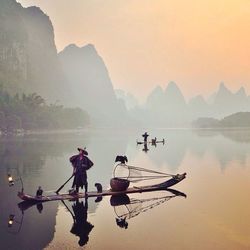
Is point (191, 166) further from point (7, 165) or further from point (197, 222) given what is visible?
point (197, 222)

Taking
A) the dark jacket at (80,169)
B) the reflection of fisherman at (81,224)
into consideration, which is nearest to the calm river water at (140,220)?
the reflection of fisherman at (81,224)

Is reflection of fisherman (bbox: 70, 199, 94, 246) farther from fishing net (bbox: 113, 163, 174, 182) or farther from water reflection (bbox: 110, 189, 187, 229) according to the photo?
fishing net (bbox: 113, 163, 174, 182)

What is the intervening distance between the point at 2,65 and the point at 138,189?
18917cm

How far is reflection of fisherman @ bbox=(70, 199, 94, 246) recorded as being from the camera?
48.3 feet

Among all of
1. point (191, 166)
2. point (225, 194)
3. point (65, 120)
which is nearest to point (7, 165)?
point (191, 166)

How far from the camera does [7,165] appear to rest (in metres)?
37.7

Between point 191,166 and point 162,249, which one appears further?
point 191,166

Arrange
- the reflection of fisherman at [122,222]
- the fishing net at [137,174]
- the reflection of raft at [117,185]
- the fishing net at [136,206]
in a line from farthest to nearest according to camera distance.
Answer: the fishing net at [137,174] → the reflection of raft at [117,185] → the fishing net at [136,206] → the reflection of fisherman at [122,222]

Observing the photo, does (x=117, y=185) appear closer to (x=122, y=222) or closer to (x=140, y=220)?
(x=140, y=220)

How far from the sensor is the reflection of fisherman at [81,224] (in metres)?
14.7

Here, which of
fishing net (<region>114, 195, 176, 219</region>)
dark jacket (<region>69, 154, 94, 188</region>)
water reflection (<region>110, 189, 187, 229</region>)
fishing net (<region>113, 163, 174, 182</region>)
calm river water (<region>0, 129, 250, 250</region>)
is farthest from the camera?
fishing net (<region>113, 163, 174, 182</region>)

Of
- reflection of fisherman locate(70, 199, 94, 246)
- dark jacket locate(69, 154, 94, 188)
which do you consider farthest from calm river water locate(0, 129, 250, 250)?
dark jacket locate(69, 154, 94, 188)

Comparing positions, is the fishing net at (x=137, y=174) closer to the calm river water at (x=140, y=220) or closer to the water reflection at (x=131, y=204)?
the calm river water at (x=140, y=220)

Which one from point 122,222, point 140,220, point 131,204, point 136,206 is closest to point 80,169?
point 131,204
